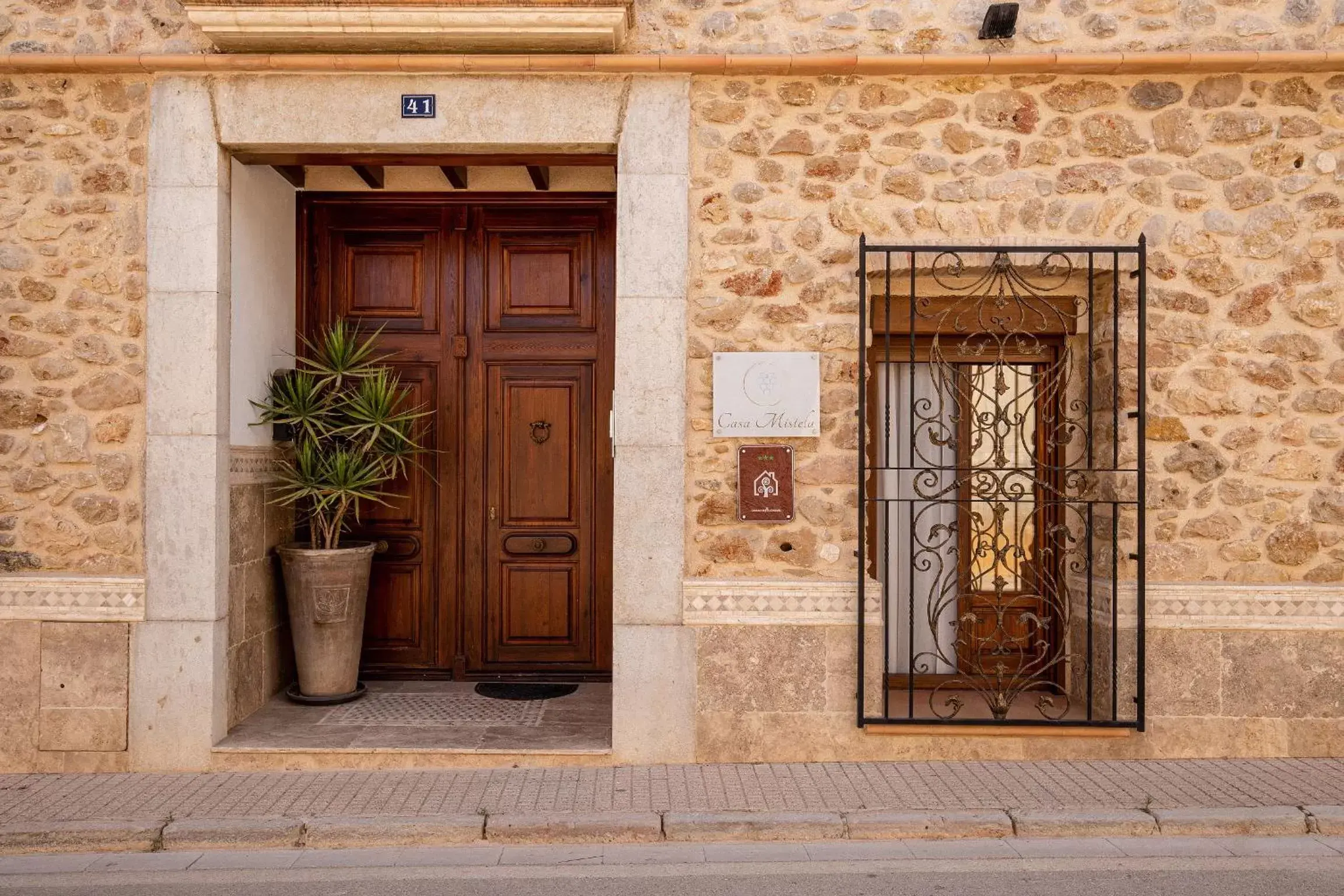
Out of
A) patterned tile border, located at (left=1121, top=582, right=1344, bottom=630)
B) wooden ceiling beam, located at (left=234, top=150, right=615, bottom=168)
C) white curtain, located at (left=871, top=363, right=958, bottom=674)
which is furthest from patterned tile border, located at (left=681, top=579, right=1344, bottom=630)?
wooden ceiling beam, located at (left=234, top=150, right=615, bottom=168)

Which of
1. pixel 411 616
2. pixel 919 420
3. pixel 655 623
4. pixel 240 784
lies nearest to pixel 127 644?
pixel 240 784

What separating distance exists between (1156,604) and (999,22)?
3.28 m

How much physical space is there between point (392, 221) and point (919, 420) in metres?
3.79

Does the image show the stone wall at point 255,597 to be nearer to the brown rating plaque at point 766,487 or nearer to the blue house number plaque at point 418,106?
the blue house number plaque at point 418,106

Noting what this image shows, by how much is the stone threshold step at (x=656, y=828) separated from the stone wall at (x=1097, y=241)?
1.40m

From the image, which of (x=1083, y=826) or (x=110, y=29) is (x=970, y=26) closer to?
(x=1083, y=826)

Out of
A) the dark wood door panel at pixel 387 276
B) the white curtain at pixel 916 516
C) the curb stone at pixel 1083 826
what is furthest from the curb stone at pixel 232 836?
the white curtain at pixel 916 516

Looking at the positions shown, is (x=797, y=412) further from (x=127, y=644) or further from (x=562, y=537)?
(x=127, y=644)

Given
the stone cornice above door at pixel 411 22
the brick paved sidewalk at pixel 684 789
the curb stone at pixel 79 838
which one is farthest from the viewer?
the stone cornice above door at pixel 411 22

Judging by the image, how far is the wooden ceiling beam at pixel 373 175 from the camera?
6.53m

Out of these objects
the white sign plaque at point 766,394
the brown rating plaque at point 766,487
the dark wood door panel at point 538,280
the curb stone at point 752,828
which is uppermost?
the dark wood door panel at point 538,280

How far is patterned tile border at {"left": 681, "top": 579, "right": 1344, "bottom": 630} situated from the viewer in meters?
5.59

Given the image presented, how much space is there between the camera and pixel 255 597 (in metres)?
6.21

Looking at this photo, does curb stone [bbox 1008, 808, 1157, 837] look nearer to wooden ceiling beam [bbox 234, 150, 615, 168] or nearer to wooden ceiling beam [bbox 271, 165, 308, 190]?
wooden ceiling beam [bbox 234, 150, 615, 168]
